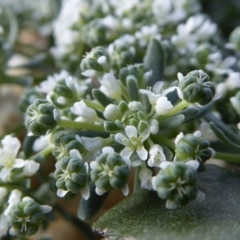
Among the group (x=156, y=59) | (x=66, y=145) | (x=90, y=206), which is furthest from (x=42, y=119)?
(x=156, y=59)

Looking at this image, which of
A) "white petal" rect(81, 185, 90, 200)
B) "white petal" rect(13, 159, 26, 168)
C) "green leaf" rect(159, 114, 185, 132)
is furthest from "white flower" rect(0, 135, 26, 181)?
"green leaf" rect(159, 114, 185, 132)

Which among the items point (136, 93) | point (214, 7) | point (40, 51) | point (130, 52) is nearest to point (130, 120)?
point (136, 93)

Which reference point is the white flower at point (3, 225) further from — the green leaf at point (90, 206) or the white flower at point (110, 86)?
the white flower at point (110, 86)

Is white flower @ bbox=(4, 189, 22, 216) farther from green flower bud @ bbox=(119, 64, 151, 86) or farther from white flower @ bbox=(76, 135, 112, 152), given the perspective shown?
green flower bud @ bbox=(119, 64, 151, 86)

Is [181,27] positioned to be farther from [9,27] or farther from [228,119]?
[9,27]

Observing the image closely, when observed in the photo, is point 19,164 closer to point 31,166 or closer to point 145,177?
point 31,166

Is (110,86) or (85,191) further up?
(110,86)
